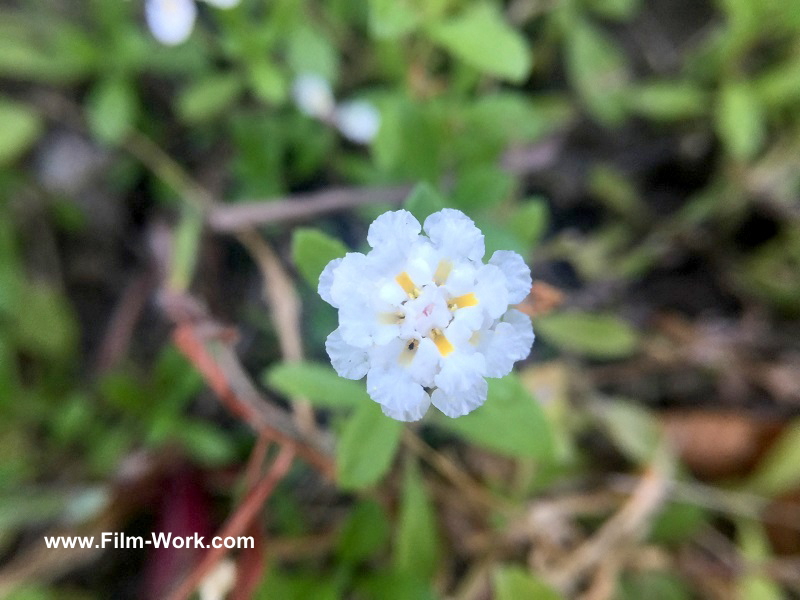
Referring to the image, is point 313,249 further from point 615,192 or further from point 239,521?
point 615,192

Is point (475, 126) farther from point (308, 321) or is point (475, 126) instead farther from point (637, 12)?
point (637, 12)

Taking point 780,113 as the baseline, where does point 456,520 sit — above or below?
below

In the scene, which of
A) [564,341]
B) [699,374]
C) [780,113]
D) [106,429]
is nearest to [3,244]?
[106,429]

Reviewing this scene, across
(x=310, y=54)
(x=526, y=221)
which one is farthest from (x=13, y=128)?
(x=526, y=221)

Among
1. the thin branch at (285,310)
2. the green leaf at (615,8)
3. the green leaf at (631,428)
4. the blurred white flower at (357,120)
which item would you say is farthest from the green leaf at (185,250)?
the green leaf at (615,8)

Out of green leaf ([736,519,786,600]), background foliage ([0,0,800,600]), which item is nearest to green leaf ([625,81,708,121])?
background foliage ([0,0,800,600])

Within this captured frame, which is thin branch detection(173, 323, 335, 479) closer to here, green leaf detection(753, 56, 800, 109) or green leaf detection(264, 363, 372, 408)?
green leaf detection(264, 363, 372, 408)

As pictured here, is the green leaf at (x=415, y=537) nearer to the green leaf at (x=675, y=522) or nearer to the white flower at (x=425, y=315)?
the green leaf at (x=675, y=522)
